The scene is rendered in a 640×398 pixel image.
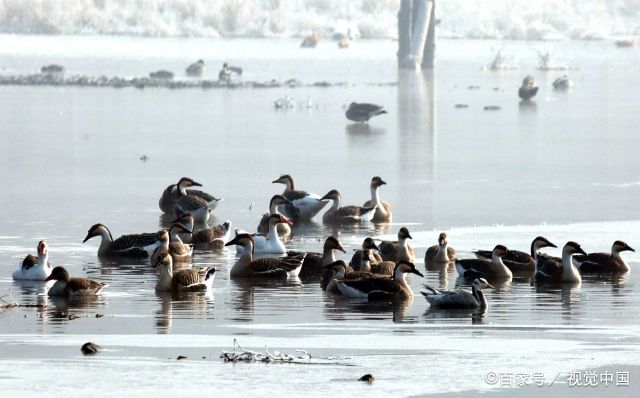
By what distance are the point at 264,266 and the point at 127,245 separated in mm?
2508

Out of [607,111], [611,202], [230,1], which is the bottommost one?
[611,202]

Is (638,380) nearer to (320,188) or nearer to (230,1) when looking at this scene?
(320,188)

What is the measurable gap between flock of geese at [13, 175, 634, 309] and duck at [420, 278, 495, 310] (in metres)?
0.01

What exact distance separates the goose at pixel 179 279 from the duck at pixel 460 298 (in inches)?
111

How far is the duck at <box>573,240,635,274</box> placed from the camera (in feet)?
71.2

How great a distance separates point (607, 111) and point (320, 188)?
2542 cm

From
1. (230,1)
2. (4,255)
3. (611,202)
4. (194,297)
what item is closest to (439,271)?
(194,297)

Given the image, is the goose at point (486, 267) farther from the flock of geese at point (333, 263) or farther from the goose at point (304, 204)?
the goose at point (304, 204)

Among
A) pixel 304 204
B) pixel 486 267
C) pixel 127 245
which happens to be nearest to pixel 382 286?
pixel 486 267

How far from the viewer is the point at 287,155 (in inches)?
1481

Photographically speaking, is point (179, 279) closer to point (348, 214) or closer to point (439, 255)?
point (439, 255)

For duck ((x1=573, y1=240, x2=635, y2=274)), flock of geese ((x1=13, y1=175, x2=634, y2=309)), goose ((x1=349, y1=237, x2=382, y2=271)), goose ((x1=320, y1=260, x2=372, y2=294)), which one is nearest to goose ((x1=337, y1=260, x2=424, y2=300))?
flock of geese ((x1=13, y1=175, x2=634, y2=309))

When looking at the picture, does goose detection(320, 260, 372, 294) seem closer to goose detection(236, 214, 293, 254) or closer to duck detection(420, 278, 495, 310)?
duck detection(420, 278, 495, 310)

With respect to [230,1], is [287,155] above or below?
below
